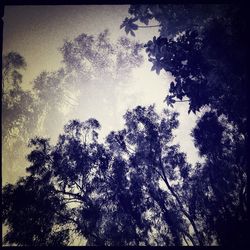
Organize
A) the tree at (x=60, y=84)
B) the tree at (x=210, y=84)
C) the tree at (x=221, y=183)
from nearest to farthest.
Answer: the tree at (x=221, y=183)
the tree at (x=210, y=84)
the tree at (x=60, y=84)

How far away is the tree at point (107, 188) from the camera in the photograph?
4.05 metres

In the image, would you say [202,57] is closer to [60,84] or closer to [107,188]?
[60,84]

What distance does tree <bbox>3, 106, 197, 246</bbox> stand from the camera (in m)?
4.05

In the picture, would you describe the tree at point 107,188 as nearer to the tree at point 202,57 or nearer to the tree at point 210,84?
the tree at point 210,84

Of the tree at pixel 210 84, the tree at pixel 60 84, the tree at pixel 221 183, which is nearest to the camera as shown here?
the tree at pixel 221 183

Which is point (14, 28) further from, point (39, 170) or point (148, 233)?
point (148, 233)

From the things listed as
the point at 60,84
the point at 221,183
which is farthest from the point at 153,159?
the point at 60,84

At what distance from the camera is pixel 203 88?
4.28 metres

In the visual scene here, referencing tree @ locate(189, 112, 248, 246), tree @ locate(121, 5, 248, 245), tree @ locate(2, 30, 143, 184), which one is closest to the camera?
tree @ locate(189, 112, 248, 246)

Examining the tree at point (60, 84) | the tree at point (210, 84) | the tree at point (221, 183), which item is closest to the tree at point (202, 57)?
the tree at point (210, 84)

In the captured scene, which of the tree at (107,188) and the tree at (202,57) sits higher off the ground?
the tree at (202,57)

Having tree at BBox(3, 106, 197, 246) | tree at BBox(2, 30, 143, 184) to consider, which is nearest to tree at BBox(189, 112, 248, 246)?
tree at BBox(3, 106, 197, 246)

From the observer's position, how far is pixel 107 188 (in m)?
4.22

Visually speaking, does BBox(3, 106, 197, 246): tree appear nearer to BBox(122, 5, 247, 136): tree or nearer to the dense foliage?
the dense foliage
